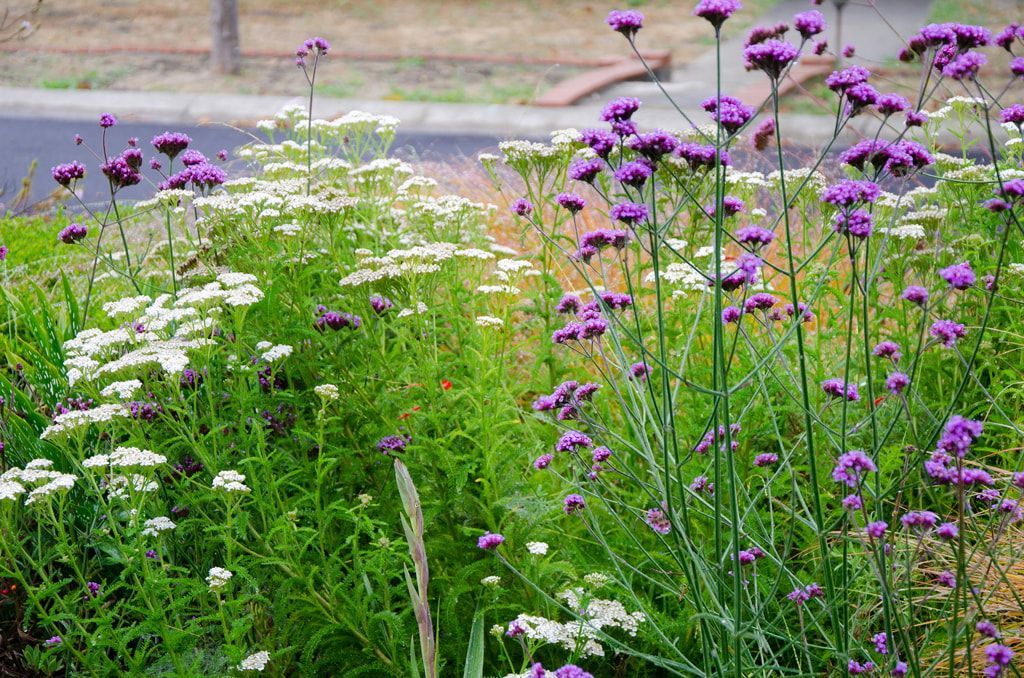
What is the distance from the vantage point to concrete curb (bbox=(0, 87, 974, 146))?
36.8 ft

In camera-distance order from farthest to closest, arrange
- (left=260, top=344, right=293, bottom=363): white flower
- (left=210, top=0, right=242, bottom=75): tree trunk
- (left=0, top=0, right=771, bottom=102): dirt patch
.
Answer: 1. (left=210, top=0, right=242, bottom=75): tree trunk
2. (left=0, top=0, right=771, bottom=102): dirt patch
3. (left=260, top=344, right=293, bottom=363): white flower

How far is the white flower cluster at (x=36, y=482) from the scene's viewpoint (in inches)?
100

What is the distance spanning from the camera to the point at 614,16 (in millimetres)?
2344

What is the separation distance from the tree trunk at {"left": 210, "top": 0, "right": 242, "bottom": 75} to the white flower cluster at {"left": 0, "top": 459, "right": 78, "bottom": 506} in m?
12.2

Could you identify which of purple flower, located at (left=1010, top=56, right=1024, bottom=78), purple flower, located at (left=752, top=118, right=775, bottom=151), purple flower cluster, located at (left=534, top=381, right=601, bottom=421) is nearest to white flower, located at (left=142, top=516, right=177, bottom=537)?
purple flower cluster, located at (left=534, top=381, right=601, bottom=421)

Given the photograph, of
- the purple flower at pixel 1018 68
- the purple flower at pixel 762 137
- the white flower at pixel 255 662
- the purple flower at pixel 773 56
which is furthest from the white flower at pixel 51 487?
the purple flower at pixel 762 137

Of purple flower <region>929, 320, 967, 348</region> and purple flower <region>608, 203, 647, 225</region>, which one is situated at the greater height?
purple flower <region>608, 203, 647, 225</region>

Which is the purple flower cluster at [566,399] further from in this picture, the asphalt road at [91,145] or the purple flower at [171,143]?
the asphalt road at [91,145]

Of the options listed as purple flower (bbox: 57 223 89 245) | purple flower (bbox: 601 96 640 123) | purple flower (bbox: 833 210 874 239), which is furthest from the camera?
purple flower (bbox: 57 223 89 245)

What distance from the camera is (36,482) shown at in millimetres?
2777

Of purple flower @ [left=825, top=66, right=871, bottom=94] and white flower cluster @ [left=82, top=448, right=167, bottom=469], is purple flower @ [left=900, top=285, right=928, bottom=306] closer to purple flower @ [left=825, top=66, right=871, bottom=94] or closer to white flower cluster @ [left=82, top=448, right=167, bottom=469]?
purple flower @ [left=825, top=66, right=871, bottom=94]

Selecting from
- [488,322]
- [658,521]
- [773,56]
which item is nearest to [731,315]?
[658,521]

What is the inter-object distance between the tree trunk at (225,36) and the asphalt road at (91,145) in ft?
7.13

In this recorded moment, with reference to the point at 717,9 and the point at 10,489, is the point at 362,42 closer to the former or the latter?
the point at 10,489
